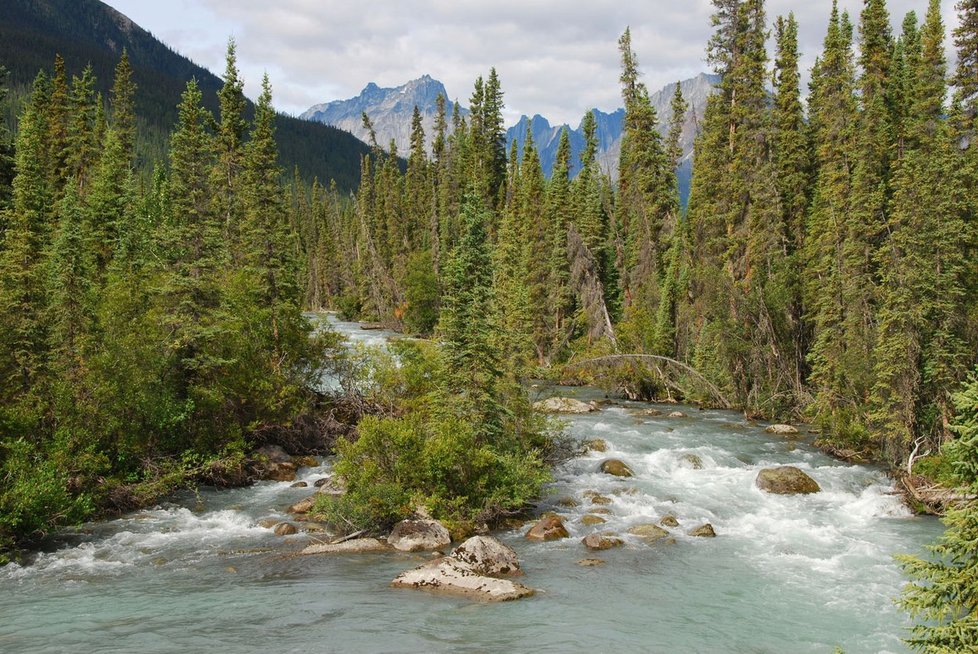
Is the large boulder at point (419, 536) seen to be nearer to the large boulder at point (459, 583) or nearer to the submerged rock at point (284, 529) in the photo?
the large boulder at point (459, 583)

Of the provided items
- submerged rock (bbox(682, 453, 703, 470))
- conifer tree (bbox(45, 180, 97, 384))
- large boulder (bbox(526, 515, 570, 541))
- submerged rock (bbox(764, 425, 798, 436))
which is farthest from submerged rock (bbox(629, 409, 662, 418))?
conifer tree (bbox(45, 180, 97, 384))

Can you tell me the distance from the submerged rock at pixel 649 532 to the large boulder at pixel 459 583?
534cm

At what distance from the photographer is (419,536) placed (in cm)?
1748

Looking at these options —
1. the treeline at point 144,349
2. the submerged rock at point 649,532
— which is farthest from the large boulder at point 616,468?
the treeline at point 144,349

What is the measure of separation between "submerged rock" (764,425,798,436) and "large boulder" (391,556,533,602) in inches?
807

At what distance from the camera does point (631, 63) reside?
51219mm

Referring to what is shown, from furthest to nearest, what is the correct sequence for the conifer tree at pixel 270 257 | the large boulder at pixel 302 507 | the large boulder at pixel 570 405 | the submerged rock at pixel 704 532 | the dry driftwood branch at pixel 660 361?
1. the dry driftwood branch at pixel 660 361
2. the large boulder at pixel 570 405
3. the conifer tree at pixel 270 257
4. the large boulder at pixel 302 507
5. the submerged rock at pixel 704 532

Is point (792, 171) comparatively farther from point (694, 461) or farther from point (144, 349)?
point (144, 349)

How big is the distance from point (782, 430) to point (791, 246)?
1247cm

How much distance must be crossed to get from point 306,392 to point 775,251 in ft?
82.1

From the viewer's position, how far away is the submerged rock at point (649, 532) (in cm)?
1822

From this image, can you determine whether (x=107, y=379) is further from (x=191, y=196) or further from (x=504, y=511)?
(x=504, y=511)

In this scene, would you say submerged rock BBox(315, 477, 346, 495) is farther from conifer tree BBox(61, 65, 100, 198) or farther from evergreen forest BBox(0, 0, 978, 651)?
conifer tree BBox(61, 65, 100, 198)

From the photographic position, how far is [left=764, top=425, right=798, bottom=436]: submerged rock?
3060cm
